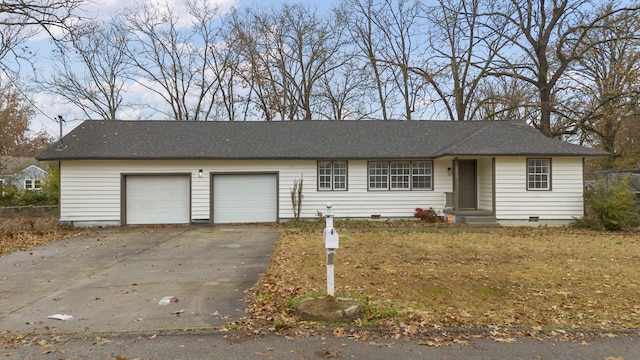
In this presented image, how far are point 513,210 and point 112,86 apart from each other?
89.9 ft

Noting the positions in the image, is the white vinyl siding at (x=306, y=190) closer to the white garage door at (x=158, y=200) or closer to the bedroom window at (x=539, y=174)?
the white garage door at (x=158, y=200)

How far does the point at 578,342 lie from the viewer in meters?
4.14

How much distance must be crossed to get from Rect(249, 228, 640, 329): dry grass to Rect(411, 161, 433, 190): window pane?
4.81 meters

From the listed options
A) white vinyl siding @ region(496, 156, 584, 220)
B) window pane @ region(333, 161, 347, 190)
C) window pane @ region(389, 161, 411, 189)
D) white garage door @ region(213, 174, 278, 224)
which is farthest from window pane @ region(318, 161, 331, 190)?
white vinyl siding @ region(496, 156, 584, 220)

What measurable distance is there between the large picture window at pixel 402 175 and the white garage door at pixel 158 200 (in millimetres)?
7357

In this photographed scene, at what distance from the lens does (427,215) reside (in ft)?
50.8

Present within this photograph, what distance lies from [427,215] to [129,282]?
1135 cm

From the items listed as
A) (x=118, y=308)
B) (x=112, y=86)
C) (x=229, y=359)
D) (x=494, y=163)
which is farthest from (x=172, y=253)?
(x=112, y=86)

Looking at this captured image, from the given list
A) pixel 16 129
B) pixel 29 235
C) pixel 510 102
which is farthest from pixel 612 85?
pixel 16 129

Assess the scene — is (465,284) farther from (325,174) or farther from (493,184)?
(325,174)

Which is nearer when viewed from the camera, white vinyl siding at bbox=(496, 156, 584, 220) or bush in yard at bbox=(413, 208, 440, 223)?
white vinyl siding at bbox=(496, 156, 584, 220)

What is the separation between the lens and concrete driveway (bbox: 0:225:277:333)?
4.84 metres

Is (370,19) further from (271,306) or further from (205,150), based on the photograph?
(271,306)

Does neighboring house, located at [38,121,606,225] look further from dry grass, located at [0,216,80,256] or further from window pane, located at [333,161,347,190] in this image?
dry grass, located at [0,216,80,256]
